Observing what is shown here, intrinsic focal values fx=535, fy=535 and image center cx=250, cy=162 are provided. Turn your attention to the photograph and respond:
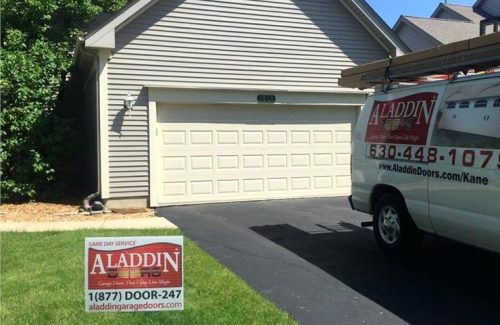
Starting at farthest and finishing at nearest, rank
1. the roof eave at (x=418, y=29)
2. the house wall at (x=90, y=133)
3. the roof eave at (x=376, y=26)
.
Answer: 1. the roof eave at (x=418, y=29)
2. the roof eave at (x=376, y=26)
3. the house wall at (x=90, y=133)

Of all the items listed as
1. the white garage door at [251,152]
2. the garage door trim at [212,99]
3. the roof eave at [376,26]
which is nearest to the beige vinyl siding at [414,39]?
the roof eave at [376,26]

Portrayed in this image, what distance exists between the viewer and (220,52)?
38.2 feet

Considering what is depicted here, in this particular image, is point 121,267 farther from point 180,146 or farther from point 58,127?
point 58,127

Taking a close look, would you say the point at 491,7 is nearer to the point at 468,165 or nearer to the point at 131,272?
the point at 468,165

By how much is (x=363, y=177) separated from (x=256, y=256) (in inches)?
71.4

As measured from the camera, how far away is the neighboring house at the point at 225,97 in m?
10.9

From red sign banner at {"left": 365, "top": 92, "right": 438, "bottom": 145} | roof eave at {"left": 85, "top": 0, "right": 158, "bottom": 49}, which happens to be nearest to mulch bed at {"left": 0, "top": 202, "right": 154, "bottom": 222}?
roof eave at {"left": 85, "top": 0, "right": 158, "bottom": 49}

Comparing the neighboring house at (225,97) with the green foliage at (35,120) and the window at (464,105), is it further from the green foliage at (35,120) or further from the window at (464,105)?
the window at (464,105)

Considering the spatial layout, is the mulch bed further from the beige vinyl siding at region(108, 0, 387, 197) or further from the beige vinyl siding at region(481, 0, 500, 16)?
the beige vinyl siding at region(481, 0, 500, 16)

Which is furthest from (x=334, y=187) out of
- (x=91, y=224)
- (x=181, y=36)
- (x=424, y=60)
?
(x=424, y=60)

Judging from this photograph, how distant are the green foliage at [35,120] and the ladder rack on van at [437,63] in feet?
24.6

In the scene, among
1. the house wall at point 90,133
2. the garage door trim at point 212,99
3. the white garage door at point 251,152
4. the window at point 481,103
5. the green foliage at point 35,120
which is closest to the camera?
the window at point 481,103

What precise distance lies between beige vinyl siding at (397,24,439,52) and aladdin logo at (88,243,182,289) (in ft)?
73.8

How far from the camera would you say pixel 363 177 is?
23.9 feet
